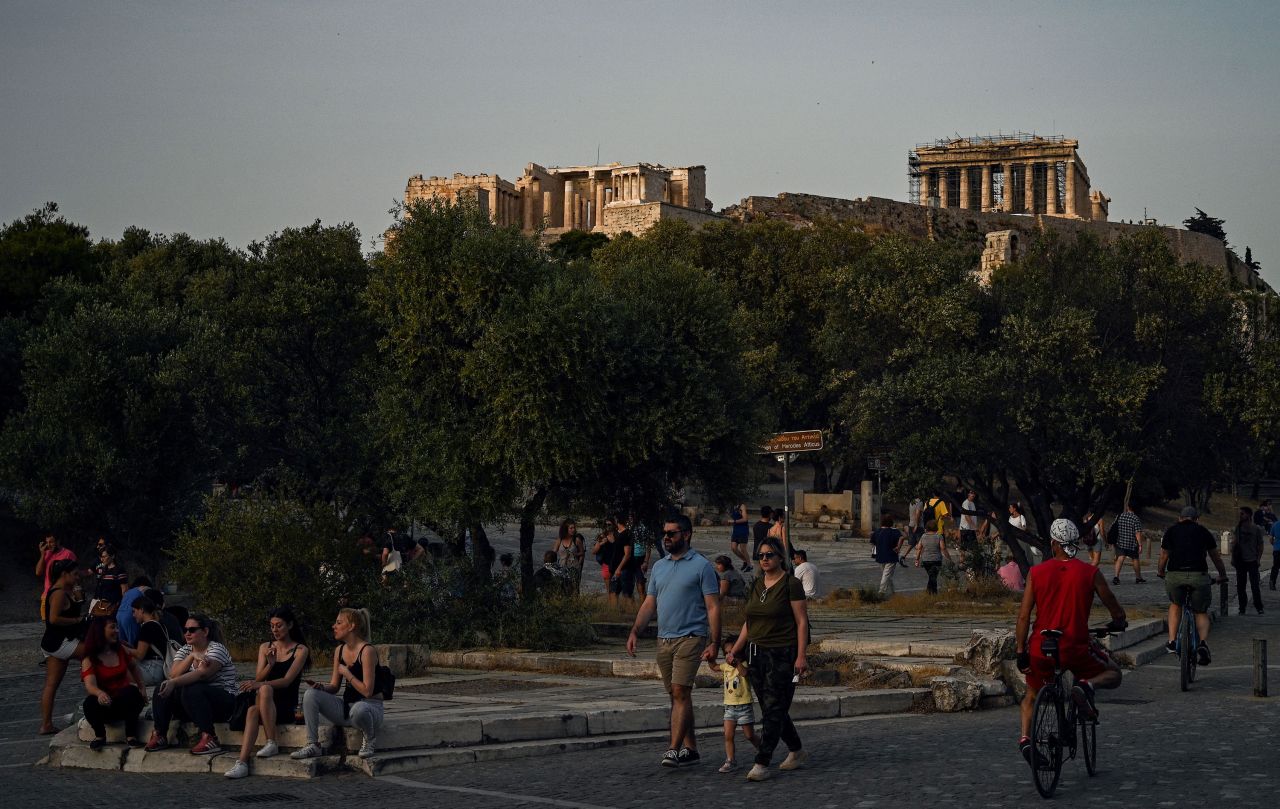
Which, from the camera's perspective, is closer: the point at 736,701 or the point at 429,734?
the point at 736,701

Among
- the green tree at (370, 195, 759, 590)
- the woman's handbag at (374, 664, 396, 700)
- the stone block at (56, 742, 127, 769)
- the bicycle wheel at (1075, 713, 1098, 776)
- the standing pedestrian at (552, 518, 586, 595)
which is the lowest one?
the stone block at (56, 742, 127, 769)

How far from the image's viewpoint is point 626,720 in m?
11.9

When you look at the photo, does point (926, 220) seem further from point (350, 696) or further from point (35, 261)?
point (350, 696)

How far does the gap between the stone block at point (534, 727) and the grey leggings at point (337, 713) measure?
38.2 inches

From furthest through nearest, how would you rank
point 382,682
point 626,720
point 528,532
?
1. point 528,532
2. point 626,720
3. point 382,682

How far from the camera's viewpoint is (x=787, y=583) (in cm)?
992

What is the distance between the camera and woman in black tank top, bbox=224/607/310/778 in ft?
34.1

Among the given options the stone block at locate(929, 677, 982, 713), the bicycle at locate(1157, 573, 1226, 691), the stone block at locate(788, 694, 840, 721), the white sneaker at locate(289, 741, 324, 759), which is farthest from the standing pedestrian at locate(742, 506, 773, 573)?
the white sneaker at locate(289, 741, 324, 759)

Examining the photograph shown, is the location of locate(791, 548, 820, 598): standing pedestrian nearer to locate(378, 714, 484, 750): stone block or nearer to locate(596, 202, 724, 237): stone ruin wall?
locate(378, 714, 484, 750): stone block

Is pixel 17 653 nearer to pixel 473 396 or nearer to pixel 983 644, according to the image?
pixel 473 396

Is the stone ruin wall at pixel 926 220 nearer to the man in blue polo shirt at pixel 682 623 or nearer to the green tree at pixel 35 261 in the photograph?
the green tree at pixel 35 261

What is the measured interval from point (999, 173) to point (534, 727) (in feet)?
562

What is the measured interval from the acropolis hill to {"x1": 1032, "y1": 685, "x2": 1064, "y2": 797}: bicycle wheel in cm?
7268

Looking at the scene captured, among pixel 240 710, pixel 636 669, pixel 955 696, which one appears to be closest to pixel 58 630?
pixel 240 710
